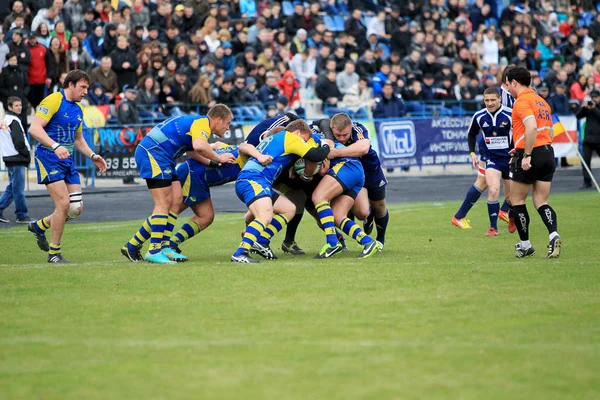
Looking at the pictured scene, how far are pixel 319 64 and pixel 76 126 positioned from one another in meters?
16.8

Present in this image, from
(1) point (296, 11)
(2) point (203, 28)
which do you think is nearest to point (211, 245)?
(2) point (203, 28)

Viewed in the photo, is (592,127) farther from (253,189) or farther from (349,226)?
(253,189)

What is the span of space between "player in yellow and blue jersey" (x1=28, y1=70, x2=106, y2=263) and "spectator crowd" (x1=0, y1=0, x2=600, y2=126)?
424 inches

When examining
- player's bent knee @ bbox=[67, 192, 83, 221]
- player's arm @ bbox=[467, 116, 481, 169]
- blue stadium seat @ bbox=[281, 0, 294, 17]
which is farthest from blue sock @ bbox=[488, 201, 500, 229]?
blue stadium seat @ bbox=[281, 0, 294, 17]

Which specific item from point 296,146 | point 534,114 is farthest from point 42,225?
point 534,114

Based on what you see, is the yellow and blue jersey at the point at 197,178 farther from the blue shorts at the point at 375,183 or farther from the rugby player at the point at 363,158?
the blue shorts at the point at 375,183

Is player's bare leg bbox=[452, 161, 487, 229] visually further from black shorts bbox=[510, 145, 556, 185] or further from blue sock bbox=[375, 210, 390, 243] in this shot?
black shorts bbox=[510, 145, 556, 185]

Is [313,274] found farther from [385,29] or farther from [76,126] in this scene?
→ [385,29]

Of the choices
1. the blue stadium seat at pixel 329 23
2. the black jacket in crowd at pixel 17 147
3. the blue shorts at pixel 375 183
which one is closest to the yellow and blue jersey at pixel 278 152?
the blue shorts at pixel 375 183

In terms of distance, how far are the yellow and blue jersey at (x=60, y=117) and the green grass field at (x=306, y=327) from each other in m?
1.45

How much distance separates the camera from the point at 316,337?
669cm

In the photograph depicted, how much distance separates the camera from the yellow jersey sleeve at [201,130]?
10.4 meters

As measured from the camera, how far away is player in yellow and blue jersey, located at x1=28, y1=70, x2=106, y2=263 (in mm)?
10703

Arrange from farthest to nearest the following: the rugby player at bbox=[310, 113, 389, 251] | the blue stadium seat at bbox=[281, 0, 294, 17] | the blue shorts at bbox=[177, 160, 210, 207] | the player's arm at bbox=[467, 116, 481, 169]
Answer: the blue stadium seat at bbox=[281, 0, 294, 17] → the player's arm at bbox=[467, 116, 481, 169] → the rugby player at bbox=[310, 113, 389, 251] → the blue shorts at bbox=[177, 160, 210, 207]
